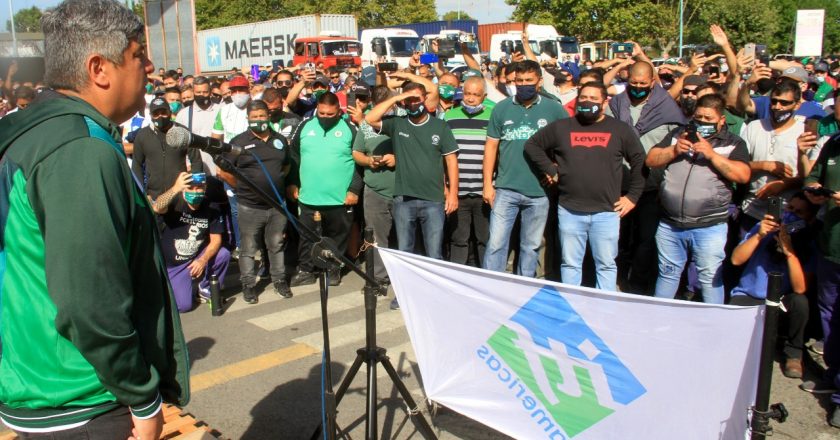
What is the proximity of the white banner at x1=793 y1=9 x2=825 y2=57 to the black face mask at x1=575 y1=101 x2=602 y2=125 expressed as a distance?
28.8 meters

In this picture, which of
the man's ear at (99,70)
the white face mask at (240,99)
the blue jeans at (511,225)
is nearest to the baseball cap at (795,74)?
the blue jeans at (511,225)

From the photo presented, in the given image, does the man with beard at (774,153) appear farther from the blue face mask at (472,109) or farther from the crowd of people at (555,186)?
the blue face mask at (472,109)

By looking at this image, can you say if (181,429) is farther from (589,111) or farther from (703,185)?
(703,185)

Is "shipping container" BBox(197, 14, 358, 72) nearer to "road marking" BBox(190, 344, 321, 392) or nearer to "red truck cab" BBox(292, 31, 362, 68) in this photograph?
"red truck cab" BBox(292, 31, 362, 68)

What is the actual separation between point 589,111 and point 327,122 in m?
2.77

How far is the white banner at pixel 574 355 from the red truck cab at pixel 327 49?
90.8 ft

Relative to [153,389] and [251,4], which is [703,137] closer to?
[153,389]

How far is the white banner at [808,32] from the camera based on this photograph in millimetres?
29297

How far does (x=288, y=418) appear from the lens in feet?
14.4

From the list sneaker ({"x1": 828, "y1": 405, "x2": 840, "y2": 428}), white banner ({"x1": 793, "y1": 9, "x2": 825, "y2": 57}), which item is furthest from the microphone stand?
white banner ({"x1": 793, "y1": 9, "x2": 825, "y2": 57})

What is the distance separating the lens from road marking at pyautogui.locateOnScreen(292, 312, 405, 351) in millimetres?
5648

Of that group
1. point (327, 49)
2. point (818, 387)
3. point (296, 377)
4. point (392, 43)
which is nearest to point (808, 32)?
point (392, 43)

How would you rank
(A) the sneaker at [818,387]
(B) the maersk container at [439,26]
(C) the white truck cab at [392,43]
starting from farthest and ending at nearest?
(B) the maersk container at [439,26]
(C) the white truck cab at [392,43]
(A) the sneaker at [818,387]

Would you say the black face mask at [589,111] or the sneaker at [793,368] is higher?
the black face mask at [589,111]
